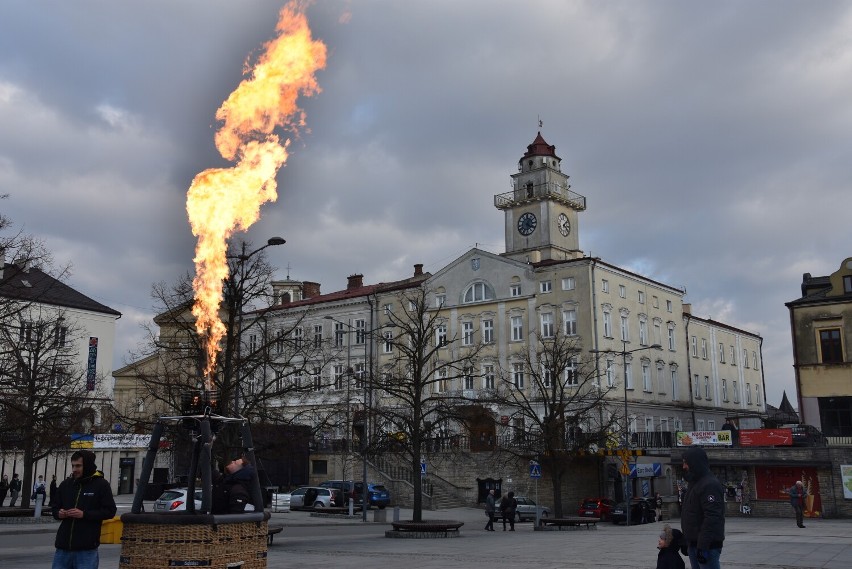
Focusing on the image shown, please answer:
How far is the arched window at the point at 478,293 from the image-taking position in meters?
61.4

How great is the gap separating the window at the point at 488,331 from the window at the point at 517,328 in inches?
71.5

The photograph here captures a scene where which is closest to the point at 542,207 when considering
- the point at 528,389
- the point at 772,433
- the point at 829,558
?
the point at 528,389

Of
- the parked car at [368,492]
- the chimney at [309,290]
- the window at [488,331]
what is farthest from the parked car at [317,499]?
the chimney at [309,290]

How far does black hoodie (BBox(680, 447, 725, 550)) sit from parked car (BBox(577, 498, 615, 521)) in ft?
100

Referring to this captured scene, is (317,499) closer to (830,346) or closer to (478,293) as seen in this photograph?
(478,293)

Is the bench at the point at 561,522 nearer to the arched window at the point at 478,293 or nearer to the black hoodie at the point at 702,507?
the black hoodie at the point at 702,507

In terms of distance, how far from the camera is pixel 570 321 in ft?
188

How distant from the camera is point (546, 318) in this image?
5828cm

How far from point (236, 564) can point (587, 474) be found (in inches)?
1672

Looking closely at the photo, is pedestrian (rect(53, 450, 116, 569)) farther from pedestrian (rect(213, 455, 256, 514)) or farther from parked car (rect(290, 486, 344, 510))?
parked car (rect(290, 486, 344, 510))

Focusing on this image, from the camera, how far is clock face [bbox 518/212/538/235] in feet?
219

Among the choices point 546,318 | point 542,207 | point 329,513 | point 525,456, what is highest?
point 542,207

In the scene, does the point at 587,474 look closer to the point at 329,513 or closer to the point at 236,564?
the point at 329,513

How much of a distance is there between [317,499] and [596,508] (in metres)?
16.3
